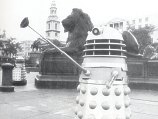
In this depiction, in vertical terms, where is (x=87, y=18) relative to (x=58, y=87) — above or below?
above

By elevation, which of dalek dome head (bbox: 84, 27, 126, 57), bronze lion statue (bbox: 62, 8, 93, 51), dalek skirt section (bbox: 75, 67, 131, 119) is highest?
bronze lion statue (bbox: 62, 8, 93, 51)

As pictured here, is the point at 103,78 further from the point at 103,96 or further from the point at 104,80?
the point at 103,96

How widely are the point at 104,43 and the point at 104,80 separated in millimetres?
360

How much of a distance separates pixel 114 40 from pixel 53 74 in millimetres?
7563

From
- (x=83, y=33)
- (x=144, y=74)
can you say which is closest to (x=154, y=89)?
(x=144, y=74)

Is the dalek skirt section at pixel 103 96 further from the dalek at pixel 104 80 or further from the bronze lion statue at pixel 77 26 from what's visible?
the bronze lion statue at pixel 77 26

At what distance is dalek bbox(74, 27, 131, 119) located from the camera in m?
2.49

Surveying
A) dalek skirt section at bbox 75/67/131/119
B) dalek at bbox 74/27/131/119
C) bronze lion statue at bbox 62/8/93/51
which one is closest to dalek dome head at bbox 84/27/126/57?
dalek at bbox 74/27/131/119

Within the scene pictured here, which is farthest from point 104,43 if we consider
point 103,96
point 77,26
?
point 77,26

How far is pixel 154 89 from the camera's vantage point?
10211mm

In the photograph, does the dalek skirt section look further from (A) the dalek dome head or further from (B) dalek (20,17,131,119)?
(A) the dalek dome head

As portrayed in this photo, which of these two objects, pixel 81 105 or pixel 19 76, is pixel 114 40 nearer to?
pixel 81 105

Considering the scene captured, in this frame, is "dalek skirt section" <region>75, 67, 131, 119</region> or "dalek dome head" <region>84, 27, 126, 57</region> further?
"dalek dome head" <region>84, 27, 126, 57</region>

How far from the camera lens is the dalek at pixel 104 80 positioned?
249cm
